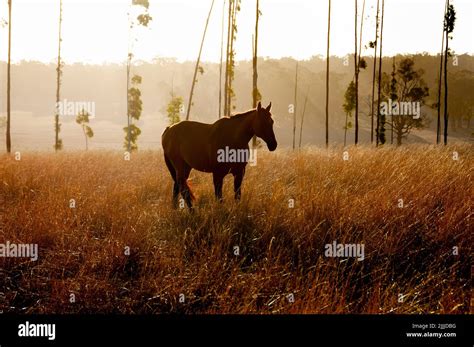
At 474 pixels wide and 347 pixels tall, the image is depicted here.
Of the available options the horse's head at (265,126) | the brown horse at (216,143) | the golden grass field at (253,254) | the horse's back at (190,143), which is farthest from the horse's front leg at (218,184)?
the horse's head at (265,126)

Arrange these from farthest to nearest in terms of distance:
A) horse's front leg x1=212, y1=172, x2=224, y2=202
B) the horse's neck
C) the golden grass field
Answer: horse's front leg x1=212, y1=172, x2=224, y2=202, the horse's neck, the golden grass field

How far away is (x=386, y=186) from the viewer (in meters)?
6.80

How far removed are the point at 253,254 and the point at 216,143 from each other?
2919 millimetres

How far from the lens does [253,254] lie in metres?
4.98

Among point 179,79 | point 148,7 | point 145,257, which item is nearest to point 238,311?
point 145,257

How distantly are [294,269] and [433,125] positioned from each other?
117779 mm

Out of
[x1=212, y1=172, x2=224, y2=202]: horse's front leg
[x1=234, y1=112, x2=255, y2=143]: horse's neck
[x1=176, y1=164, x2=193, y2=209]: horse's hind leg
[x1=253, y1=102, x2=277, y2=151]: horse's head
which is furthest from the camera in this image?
[x1=176, y1=164, x2=193, y2=209]: horse's hind leg

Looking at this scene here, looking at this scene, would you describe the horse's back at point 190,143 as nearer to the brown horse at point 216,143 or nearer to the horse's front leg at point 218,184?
the brown horse at point 216,143

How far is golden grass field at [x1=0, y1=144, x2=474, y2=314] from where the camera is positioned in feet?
12.7

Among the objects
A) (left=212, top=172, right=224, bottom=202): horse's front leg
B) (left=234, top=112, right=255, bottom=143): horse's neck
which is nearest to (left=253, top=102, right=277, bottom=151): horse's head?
(left=234, top=112, right=255, bottom=143): horse's neck

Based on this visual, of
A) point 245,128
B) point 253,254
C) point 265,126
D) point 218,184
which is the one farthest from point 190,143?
point 253,254

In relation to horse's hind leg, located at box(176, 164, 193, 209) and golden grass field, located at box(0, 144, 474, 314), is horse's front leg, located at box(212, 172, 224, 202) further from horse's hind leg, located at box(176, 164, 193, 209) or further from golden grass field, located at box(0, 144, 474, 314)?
golden grass field, located at box(0, 144, 474, 314)

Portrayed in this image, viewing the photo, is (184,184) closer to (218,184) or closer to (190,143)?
(190,143)

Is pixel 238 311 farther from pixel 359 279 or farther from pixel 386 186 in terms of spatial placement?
pixel 386 186
